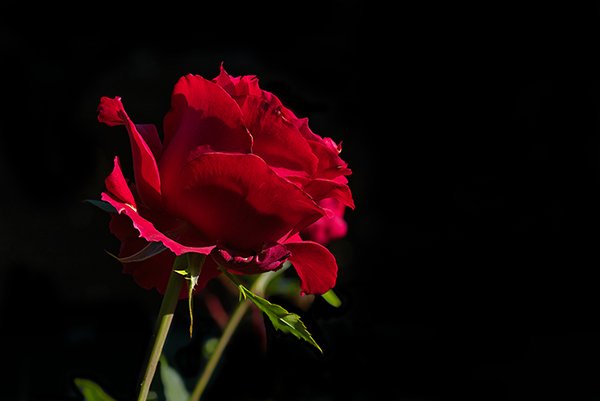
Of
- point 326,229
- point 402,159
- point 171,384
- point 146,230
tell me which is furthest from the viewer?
point 402,159

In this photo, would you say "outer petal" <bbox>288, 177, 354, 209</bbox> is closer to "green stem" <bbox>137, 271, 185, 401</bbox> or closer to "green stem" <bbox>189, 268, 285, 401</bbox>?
"green stem" <bbox>137, 271, 185, 401</bbox>

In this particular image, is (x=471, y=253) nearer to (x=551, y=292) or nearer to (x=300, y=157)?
(x=551, y=292)

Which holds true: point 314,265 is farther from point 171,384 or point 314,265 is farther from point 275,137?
point 171,384

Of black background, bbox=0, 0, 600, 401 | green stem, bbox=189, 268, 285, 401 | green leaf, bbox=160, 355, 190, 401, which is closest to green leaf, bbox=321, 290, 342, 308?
green stem, bbox=189, 268, 285, 401

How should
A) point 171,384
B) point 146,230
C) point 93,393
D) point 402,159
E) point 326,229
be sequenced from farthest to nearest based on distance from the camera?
point 402,159 < point 326,229 < point 171,384 < point 93,393 < point 146,230

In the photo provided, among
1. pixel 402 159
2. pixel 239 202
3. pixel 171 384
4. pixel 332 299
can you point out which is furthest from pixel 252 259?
pixel 402 159
